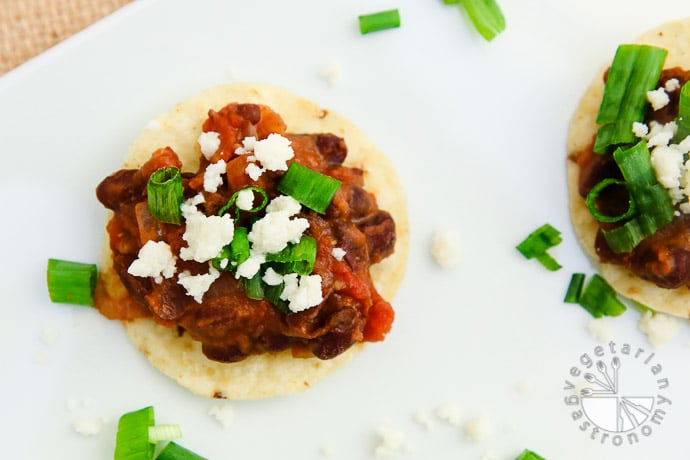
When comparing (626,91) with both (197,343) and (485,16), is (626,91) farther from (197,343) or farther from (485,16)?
(197,343)

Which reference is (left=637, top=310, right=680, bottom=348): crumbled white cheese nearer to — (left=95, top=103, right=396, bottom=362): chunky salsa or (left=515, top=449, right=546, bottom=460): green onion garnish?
(left=515, top=449, right=546, bottom=460): green onion garnish

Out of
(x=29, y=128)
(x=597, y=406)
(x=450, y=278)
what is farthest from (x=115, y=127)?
(x=597, y=406)

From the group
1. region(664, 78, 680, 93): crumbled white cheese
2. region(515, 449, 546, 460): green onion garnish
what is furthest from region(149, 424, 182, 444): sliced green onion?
region(664, 78, 680, 93): crumbled white cheese

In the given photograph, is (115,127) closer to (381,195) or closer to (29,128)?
(29,128)

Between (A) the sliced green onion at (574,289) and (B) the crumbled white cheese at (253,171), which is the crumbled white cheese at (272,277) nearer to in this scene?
(B) the crumbled white cheese at (253,171)

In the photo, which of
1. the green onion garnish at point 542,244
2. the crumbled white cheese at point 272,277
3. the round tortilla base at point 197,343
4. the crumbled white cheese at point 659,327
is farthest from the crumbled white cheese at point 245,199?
the crumbled white cheese at point 659,327
